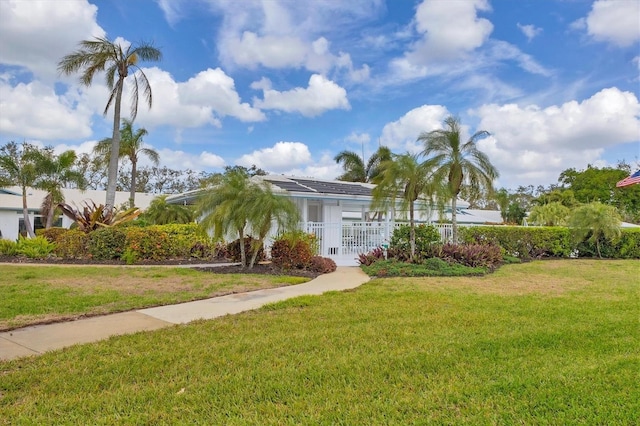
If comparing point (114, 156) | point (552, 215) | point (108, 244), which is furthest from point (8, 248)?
point (552, 215)

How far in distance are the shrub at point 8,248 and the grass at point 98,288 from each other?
3.46 metres

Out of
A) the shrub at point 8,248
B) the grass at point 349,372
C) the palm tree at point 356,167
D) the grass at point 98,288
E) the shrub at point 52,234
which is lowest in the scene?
the grass at point 349,372

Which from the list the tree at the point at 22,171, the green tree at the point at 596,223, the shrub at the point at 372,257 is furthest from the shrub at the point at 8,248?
the green tree at the point at 596,223

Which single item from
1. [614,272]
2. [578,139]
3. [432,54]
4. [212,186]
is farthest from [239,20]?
[578,139]

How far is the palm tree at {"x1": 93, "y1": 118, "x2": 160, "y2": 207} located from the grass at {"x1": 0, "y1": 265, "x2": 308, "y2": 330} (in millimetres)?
17134

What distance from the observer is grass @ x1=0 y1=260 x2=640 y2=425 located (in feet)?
10.8

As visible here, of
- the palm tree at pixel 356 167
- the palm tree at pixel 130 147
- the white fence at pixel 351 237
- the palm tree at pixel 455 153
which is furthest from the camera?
the palm tree at pixel 356 167

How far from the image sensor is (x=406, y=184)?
12.2 m

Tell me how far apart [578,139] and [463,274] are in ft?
42.1

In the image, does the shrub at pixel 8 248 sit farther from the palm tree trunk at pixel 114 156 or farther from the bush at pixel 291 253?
the bush at pixel 291 253

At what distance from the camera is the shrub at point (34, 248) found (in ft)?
47.8

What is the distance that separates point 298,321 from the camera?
19.8 feet

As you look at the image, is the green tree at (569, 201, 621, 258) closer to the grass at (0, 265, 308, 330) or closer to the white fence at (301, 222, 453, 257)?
the white fence at (301, 222, 453, 257)

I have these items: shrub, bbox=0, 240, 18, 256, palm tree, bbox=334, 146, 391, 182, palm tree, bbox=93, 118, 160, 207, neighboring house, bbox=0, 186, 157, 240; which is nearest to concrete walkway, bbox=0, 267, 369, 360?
shrub, bbox=0, 240, 18, 256
